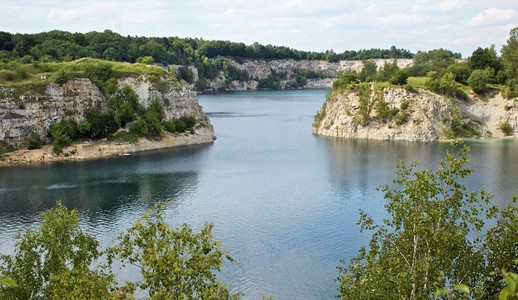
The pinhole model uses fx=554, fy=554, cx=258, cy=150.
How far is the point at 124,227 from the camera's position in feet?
146

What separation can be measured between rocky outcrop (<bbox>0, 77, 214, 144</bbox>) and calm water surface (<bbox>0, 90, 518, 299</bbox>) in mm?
9392

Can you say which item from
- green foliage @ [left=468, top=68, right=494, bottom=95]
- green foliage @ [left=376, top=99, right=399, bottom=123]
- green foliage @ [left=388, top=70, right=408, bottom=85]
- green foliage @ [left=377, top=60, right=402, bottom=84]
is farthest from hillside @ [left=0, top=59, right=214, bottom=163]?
green foliage @ [left=468, top=68, right=494, bottom=95]

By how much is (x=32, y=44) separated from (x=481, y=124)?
87.5m

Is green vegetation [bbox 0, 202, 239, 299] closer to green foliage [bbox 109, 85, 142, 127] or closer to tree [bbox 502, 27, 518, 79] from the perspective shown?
green foliage [bbox 109, 85, 142, 127]

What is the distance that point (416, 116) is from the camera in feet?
304

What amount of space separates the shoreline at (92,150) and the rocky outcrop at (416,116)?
28.2 meters

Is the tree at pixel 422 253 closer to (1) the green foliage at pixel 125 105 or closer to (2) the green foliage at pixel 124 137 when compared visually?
(2) the green foliage at pixel 124 137

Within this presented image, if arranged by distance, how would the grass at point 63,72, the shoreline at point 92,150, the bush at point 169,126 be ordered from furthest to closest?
1. the bush at point 169,126
2. the grass at point 63,72
3. the shoreline at point 92,150

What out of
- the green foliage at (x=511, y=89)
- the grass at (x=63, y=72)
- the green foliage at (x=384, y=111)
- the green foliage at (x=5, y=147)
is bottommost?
the green foliage at (x=5, y=147)

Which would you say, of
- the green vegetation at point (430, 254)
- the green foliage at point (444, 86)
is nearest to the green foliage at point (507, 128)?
the green foliage at point (444, 86)

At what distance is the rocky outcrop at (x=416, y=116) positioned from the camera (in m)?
92.6

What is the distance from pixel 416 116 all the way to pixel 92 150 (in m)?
52.3

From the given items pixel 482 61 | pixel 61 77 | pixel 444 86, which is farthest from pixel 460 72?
pixel 61 77

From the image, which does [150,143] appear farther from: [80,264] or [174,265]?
[174,265]
